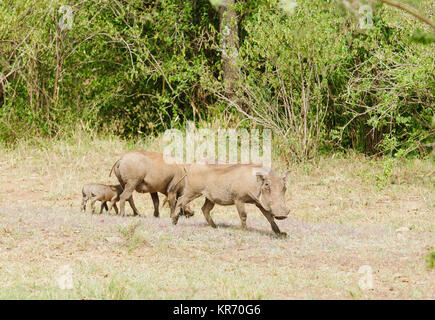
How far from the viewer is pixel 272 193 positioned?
7.38 metres

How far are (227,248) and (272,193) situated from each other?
750mm

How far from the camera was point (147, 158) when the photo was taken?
883 centimetres

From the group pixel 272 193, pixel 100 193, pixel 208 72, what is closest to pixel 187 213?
pixel 100 193

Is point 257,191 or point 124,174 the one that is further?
point 124,174

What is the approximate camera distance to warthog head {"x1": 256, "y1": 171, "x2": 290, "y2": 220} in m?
7.24

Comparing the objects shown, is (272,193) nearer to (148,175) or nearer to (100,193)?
(148,175)

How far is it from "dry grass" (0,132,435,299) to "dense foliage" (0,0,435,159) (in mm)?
1902

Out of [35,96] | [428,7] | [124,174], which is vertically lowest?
[124,174]

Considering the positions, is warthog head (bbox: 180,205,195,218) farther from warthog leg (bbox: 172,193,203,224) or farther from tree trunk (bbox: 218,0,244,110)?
tree trunk (bbox: 218,0,244,110)

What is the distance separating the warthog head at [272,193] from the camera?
7243 millimetres

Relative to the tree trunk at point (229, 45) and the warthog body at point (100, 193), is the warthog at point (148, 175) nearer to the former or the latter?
the warthog body at point (100, 193)
